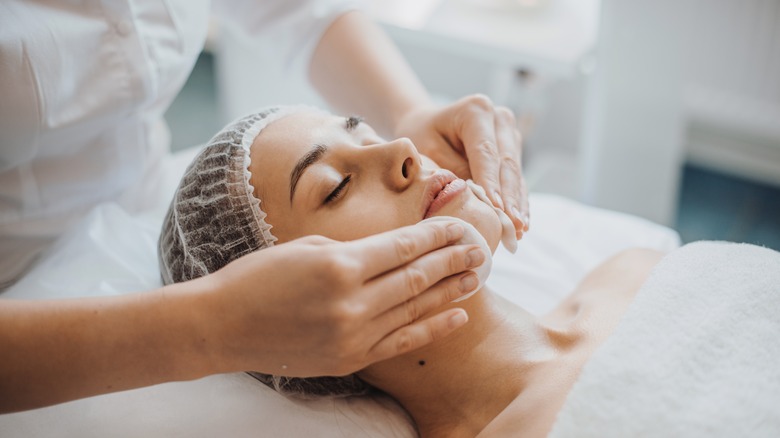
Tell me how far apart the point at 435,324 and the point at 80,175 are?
0.91 metres

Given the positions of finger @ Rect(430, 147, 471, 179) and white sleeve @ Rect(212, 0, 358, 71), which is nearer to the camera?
finger @ Rect(430, 147, 471, 179)

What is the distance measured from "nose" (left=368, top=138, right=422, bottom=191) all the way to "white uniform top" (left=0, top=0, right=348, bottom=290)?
21.5 inches

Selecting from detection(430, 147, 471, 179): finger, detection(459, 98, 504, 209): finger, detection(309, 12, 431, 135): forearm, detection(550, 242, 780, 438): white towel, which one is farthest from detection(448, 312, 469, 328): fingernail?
detection(309, 12, 431, 135): forearm

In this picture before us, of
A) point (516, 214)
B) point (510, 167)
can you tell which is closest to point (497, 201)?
point (516, 214)

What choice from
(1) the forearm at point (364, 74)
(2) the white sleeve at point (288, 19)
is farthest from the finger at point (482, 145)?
(2) the white sleeve at point (288, 19)

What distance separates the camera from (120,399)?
42.7 inches

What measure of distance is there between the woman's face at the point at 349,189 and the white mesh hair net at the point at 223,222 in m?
0.03

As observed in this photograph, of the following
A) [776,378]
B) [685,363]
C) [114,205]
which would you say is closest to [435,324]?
[685,363]

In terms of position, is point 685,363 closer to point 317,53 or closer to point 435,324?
point 435,324

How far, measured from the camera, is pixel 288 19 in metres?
1.63

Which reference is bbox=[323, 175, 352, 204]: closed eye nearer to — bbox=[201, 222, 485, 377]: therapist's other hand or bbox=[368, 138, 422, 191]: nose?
bbox=[368, 138, 422, 191]: nose

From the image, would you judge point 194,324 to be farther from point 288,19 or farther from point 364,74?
point 288,19

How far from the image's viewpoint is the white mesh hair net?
1.12 meters

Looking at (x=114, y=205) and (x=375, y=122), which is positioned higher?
(x=375, y=122)
